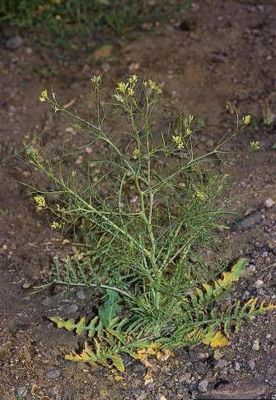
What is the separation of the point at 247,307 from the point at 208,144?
1.10 m

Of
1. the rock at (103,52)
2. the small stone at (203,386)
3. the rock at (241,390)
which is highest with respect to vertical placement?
the rock at (103,52)

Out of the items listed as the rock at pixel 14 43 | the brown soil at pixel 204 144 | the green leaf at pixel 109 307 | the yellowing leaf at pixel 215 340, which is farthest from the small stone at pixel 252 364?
the rock at pixel 14 43

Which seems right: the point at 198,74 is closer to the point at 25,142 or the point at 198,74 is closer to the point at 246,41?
the point at 246,41

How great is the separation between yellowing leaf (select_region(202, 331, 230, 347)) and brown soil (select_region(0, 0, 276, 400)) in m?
0.03

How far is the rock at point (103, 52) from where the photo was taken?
16.9 feet

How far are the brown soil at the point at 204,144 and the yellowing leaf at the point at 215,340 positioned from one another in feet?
0.09

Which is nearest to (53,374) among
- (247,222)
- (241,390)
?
(241,390)

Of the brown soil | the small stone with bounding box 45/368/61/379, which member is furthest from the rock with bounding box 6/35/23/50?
the small stone with bounding box 45/368/61/379

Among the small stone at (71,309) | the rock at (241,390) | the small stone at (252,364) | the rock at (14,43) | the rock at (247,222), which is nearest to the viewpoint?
the rock at (241,390)

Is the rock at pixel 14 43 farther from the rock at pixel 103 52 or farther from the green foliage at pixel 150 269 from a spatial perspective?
the green foliage at pixel 150 269

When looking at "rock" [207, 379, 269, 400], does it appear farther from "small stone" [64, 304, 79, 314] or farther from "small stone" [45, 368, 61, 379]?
"small stone" [64, 304, 79, 314]

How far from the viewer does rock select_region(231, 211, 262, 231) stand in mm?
3900

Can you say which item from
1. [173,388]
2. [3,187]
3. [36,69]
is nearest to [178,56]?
[36,69]

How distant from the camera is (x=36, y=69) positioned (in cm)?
513
